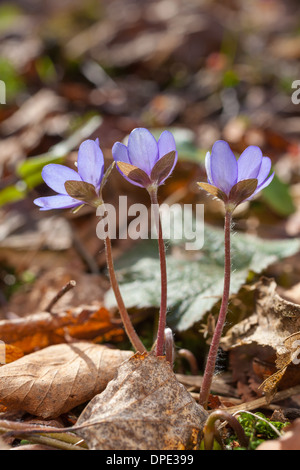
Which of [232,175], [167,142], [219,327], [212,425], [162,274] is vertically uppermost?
[167,142]

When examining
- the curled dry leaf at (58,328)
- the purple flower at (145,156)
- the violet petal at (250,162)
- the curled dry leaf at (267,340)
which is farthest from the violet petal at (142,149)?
the curled dry leaf at (58,328)

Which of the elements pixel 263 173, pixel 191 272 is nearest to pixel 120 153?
pixel 263 173

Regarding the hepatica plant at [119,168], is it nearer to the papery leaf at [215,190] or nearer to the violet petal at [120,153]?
the violet petal at [120,153]

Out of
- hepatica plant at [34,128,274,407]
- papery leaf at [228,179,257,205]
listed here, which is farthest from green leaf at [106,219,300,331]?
papery leaf at [228,179,257,205]

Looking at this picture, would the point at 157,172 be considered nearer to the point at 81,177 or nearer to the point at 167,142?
the point at 167,142

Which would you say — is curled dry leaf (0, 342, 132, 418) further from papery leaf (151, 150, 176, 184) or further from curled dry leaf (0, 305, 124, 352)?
papery leaf (151, 150, 176, 184)
